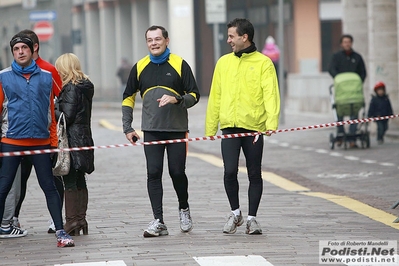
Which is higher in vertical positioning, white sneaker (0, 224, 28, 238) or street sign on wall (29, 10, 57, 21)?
street sign on wall (29, 10, 57, 21)

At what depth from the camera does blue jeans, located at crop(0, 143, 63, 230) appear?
30.5 ft

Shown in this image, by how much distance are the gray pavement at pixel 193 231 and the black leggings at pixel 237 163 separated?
302 mm

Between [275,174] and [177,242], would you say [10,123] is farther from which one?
[275,174]

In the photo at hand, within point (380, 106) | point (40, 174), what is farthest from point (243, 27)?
point (380, 106)

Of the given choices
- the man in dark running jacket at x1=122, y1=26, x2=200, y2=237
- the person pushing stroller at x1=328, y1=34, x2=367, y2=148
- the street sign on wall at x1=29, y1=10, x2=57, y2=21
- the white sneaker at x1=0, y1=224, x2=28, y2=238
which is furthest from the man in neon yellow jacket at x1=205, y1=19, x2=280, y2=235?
the street sign on wall at x1=29, y1=10, x2=57, y2=21

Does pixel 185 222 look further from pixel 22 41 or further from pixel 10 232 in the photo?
pixel 22 41

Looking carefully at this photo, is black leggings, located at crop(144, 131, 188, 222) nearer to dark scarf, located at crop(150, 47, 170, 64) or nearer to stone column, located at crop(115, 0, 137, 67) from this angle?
dark scarf, located at crop(150, 47, 170, 64)

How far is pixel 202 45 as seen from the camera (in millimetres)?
48719

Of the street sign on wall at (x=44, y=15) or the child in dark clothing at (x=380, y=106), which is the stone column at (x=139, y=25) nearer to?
the street sign on wall at (x=44, y=15)

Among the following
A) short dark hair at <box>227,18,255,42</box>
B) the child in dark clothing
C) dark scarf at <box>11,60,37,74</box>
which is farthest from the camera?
the child in dark clothing

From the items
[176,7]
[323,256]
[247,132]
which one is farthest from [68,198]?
[176,7]

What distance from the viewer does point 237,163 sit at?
9.67m

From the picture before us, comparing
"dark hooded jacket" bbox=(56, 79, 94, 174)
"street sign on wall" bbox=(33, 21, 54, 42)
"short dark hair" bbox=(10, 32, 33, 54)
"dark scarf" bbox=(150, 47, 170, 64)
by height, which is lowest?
"dark hooded jacket" bbox=(56, 79, 94, 174)

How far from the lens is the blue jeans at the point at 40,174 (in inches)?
366
